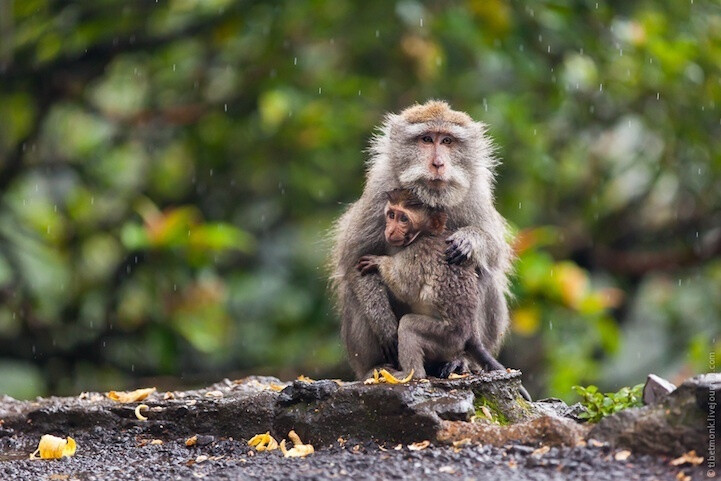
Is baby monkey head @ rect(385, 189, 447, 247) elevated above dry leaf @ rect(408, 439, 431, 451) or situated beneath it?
elevated above

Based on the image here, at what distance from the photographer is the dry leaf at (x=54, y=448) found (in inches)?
245

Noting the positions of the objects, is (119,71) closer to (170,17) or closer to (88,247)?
(170,17)

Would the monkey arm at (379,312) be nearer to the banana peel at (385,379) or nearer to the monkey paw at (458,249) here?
the banana peel at (385,379)

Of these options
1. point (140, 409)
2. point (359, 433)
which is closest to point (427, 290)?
point (359, 433)

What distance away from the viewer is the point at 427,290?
6.53 metres

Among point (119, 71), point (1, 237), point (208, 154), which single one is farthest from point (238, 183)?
point (1, 237)

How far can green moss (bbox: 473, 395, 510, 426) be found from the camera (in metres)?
5.98

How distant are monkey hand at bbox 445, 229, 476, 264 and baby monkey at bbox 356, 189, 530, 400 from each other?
0.14ft

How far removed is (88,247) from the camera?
1077 cm

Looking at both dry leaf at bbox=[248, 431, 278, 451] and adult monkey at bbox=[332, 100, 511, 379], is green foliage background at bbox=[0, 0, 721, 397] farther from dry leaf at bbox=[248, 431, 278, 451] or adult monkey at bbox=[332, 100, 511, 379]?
dry leaf at bbox=[248, 431, 278, 451]


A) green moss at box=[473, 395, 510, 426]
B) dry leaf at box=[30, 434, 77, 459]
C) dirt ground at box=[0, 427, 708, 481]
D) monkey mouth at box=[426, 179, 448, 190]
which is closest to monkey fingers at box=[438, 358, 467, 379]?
green moss at box=[473, 395, 510, 426]

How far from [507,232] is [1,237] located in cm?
495

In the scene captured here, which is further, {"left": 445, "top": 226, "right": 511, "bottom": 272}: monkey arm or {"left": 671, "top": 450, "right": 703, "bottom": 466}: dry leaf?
{"left": 445, "top": 226, "right": 511, "bottom": 272}: monkey arm

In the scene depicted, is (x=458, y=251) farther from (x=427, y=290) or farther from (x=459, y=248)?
(x=427, y=290)
